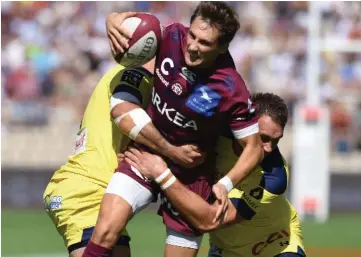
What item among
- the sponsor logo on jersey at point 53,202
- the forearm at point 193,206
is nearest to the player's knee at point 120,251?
the forearm at point 193,206

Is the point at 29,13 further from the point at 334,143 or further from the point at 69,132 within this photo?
the point at 334,143

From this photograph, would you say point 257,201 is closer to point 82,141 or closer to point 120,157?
point 120,157

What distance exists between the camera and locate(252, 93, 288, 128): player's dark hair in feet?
23.9

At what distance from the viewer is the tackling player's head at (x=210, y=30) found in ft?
21.8

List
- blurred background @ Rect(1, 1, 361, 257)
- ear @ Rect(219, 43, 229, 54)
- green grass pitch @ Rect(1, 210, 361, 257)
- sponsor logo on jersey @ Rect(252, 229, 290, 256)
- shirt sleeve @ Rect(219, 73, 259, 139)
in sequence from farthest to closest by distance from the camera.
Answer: blurred background @ Rect(1, 1, 361, 257), green grass pitch @ Rect(1, 210, 361, 257), sponsor logo on jersey @ Rect(252, 229, 290, 256), shirt sleeve @ Rect(219, 73, 259, 139), ear @ Rect(219, 43, 229, 54)

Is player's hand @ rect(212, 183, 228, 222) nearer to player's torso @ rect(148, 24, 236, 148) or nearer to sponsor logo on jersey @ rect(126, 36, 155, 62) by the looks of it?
player's torso @ rect(148, 24, 236, 148)

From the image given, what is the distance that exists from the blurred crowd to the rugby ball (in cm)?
1065

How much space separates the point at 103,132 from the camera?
7398 millimetres

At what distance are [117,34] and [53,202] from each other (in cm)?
132

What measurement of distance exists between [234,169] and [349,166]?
426 inches

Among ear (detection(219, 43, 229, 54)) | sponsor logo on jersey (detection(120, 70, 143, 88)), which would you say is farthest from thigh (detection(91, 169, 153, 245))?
ear (detection(219, 43, 229, 54))

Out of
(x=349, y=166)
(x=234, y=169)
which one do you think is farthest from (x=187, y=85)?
(x=349, y=166)

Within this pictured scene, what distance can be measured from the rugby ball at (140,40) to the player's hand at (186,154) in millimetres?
615

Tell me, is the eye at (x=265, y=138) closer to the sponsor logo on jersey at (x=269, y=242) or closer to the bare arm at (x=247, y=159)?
the bare arm at (x=247, y=159)
